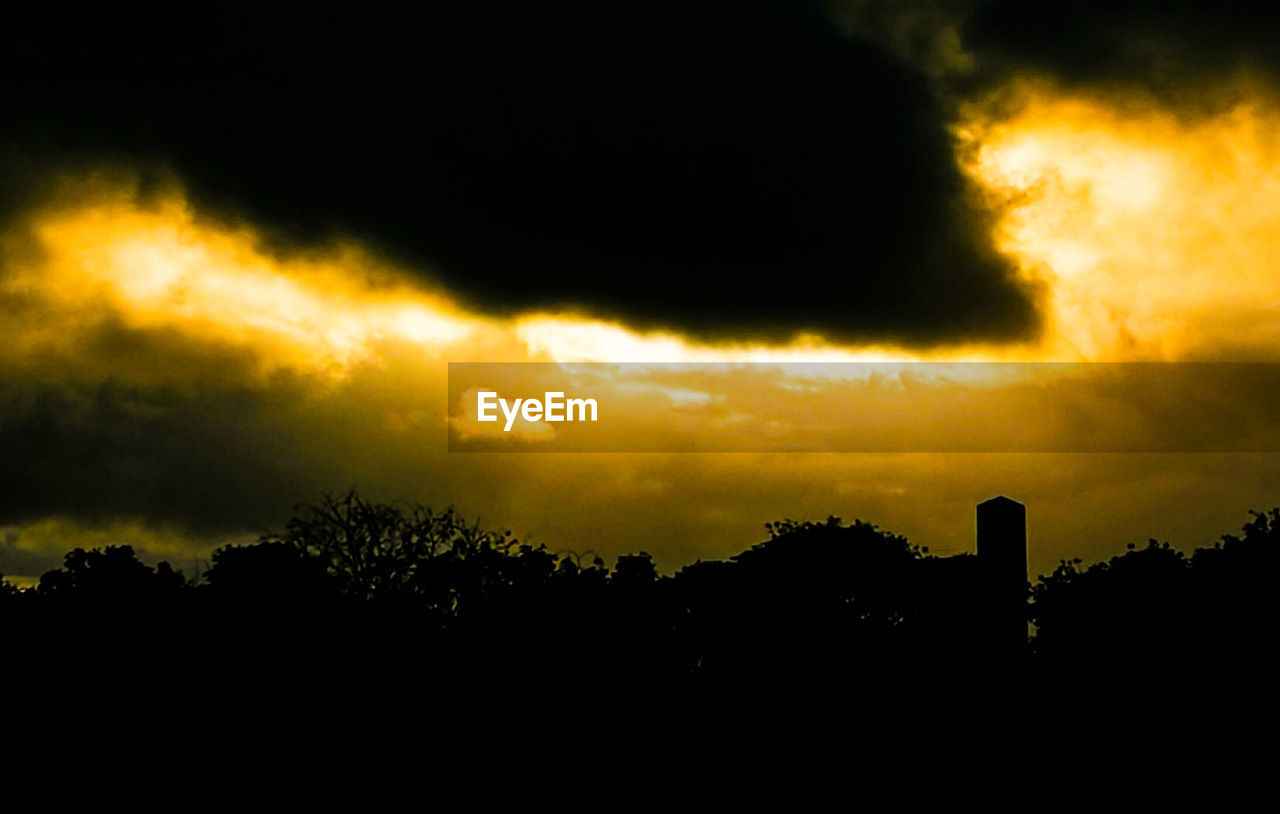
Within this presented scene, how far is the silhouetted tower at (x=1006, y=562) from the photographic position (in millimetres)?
40812

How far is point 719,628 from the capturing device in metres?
42.7

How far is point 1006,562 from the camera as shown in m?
41.8

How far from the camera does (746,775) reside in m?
36.1

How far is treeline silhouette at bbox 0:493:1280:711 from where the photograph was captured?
36688 mm

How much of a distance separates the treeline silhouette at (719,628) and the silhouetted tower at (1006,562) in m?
0.22

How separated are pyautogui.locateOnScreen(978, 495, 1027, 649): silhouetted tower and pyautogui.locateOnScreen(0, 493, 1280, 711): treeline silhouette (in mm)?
219

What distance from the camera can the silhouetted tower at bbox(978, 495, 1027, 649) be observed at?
4081cm

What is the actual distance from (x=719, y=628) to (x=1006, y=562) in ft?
32.9

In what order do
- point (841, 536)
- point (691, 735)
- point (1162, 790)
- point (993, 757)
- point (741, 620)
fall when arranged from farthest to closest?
point (841, 536) < point (741, 620) < point (691, 735) < point (993, 757) < point (1162, 790)

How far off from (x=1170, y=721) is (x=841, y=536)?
51.7ft

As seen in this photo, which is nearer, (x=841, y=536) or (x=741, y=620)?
(x=741, y=620)

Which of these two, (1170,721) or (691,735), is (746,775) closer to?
(691,735)

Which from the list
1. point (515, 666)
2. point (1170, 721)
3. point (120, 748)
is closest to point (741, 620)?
point (515, 666)

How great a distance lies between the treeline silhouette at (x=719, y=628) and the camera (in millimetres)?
36688
